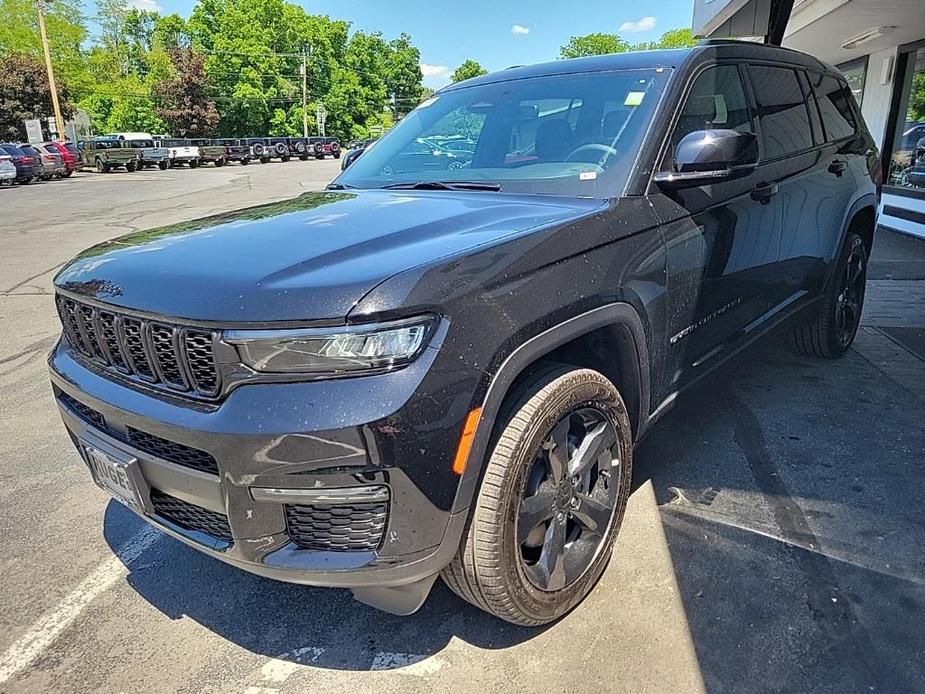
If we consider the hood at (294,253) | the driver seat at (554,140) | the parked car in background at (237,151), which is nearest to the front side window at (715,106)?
the driver seat at (554,140)

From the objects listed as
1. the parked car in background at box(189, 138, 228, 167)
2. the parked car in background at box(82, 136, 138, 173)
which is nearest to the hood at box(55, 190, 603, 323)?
the parked car in background at box(82, 136, 138, 173)

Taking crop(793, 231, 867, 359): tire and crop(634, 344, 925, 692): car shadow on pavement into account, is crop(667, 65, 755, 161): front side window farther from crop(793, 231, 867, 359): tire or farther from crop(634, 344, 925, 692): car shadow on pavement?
crop(793, 231, 867, 359): tire

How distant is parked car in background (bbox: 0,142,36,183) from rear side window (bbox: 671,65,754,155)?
102ft

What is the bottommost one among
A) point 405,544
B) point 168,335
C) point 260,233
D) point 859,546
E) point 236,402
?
point 859,546

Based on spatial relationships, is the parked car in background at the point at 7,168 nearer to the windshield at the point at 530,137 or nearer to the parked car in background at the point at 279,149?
the parked car in background at the point at 279,149

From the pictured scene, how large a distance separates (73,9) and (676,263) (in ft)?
249

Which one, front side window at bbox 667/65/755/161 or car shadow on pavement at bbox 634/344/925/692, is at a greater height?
front side window at bbox 667/65/755/161

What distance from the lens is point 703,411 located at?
4.04 meters

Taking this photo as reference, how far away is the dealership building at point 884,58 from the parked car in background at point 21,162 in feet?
87.6

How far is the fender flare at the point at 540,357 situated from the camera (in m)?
1.85

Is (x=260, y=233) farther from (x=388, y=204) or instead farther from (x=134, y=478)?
(x=134, y=478)

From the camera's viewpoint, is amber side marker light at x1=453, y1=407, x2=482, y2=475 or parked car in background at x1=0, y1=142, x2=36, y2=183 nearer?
amber side marker light at x1=453, y1=407, x2=482, y2=475

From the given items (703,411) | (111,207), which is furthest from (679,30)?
(703,411)

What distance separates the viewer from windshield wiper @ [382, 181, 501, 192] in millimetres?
2816
